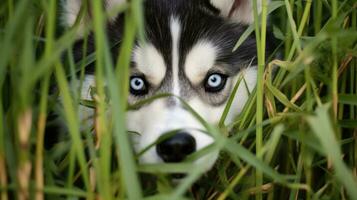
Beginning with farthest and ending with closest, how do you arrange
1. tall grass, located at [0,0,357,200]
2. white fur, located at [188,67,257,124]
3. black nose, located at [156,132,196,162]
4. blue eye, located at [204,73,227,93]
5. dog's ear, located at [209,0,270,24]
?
dog's ear, located at [209,0,270,24] < blue eye, located at [204,73,227,93] < white fur, located at [188,67,257,124] < black nose, located at [156,132,196,162] < tall grass, located at [0,0,357,200]

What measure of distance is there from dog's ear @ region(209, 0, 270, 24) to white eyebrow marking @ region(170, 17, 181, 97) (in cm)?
28

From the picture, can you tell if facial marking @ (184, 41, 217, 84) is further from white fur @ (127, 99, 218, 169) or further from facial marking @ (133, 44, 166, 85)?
white fur @ (127, 99, 218, 169)

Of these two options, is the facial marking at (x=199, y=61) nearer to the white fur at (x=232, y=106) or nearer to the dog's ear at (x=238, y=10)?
the white fur at (x=232, y=106)

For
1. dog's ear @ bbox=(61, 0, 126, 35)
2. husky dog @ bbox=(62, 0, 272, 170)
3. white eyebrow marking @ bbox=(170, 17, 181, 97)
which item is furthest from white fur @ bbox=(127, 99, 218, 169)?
dog's ear @ bbox=(61, 0, 126, 35)

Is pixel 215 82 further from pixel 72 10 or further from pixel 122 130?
pixel 122 130

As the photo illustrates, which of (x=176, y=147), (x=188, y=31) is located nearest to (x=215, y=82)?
(x=188, y=31)

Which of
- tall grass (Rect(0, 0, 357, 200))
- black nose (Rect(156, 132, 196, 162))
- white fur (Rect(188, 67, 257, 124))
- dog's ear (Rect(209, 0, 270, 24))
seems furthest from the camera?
dog's ear (Rect(209, 0, 270, 24))

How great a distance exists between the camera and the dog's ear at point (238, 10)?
2.62 m

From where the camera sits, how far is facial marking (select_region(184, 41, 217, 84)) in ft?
7.66

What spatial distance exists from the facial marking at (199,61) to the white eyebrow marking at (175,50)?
1.5 inches

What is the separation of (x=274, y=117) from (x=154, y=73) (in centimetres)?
62

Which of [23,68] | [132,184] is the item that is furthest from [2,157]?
[132,184]

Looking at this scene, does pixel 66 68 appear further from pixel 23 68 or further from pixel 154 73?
pixel 23 68

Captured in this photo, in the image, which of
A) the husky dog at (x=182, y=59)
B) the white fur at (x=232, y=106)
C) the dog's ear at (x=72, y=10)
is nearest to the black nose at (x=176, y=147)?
the husky dog at (x=182, y=59)
